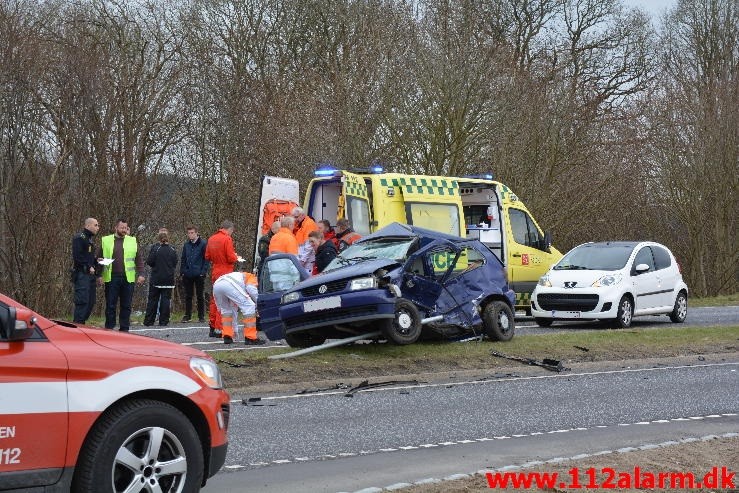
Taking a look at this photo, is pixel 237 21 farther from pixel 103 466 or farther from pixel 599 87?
pixel 103 466

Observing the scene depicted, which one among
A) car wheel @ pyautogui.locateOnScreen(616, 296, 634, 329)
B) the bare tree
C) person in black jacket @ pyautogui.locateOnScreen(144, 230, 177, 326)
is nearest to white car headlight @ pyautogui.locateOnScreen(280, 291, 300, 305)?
person in black jacket @ pyautogui.locateOnScreen(144, 230, 177, 326)

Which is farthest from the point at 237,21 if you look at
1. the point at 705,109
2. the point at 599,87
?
the point at 705,109

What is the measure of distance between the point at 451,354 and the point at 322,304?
1829mm

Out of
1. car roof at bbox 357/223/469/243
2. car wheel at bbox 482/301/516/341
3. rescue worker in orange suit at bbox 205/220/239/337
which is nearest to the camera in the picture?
car roof at bbox 357/223/469/243

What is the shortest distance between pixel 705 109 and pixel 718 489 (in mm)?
35452

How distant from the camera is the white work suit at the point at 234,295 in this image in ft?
52.4

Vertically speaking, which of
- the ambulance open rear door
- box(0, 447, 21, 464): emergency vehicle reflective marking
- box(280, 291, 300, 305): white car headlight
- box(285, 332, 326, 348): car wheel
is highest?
the ambulance open rear door

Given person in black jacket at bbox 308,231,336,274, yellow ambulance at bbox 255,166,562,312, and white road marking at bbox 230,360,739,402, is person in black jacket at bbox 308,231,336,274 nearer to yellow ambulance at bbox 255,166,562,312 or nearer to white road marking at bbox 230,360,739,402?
white road marking at bbox 230,360,739,402

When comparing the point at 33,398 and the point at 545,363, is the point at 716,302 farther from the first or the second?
the point at 33,398

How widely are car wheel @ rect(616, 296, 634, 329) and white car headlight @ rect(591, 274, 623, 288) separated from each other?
35cm

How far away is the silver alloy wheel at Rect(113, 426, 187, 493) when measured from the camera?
5.92 meters

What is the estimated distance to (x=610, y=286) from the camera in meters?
21.0

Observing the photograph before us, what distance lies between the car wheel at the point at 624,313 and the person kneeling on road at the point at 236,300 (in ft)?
24.3

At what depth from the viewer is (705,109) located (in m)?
40.7
